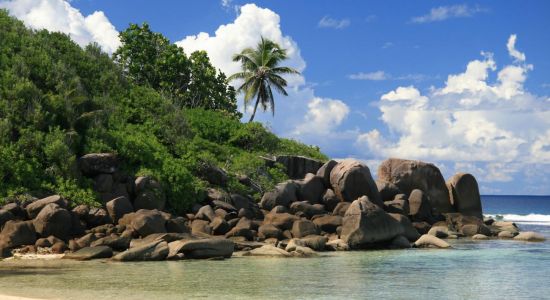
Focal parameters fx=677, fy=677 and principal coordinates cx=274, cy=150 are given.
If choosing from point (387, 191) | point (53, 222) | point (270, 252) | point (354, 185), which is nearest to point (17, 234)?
point (53, 222)

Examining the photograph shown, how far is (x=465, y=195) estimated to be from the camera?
3703 centimetres

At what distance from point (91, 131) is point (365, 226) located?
12960mm

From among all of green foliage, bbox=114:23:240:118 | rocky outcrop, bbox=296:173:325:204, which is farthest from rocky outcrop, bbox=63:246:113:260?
green foliage, bbox=114:23:240:118

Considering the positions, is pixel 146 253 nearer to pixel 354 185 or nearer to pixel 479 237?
pixel 354 185

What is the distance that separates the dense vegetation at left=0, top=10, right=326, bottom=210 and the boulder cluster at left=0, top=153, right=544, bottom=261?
1.11 meters

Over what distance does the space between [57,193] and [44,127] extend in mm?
4448

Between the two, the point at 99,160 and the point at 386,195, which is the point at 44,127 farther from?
the point at 386,195

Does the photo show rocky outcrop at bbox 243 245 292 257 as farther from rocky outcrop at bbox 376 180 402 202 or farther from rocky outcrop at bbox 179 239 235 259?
rocky outcrop at bbox 376 180 402 202

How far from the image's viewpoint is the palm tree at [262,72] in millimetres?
51094

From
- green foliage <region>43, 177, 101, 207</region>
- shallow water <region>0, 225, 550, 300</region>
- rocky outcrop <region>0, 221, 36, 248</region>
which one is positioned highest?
green foliage <region>43, 177, 101, 207</region>

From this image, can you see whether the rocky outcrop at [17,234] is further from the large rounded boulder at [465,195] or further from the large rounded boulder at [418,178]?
the large rounded boulder at [465,195]

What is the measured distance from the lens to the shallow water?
561 inches

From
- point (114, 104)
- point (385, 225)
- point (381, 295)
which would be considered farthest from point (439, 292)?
point (114, 104)

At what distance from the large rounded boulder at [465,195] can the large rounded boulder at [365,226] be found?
1324cm
